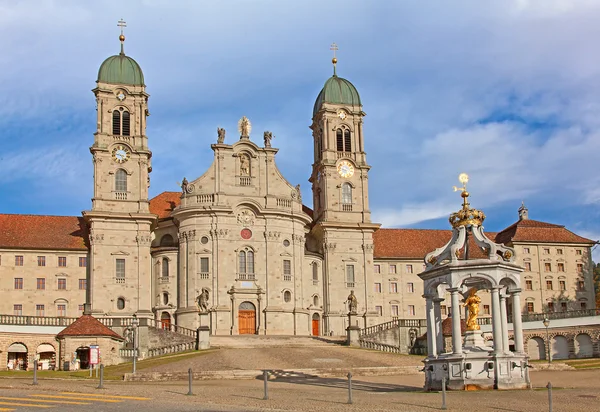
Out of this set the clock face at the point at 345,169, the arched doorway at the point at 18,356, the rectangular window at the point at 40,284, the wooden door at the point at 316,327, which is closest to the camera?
the arched doorway at the point at 18,356

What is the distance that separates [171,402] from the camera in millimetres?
28172

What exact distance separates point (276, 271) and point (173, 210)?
11824 millimetres

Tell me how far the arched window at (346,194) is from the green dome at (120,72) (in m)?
23.1

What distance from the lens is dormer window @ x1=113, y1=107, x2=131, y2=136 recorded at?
81.0 metres

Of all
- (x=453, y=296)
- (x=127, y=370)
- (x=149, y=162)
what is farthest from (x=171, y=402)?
(x=149, y=162)

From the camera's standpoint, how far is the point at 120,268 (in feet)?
254

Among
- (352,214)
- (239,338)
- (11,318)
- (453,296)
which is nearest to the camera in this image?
(453,296)

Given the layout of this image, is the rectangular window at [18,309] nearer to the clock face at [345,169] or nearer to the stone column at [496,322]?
the clock face at [345,169]

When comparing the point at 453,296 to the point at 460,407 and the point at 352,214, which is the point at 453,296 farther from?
the point at 352,214

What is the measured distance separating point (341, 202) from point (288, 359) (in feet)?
108

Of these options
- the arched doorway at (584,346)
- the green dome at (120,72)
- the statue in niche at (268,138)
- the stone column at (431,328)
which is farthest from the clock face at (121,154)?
the stone column at (431,328)

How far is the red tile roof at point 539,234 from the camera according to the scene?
89750 mm

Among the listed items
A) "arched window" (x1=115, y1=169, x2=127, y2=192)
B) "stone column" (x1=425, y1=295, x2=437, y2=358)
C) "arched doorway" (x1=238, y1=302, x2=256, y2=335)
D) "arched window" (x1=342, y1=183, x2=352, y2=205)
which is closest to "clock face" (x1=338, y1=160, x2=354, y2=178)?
"arched window" (x1=342, y1=183, x2=352, y2=205)

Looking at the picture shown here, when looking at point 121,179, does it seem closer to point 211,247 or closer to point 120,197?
point 120,197
